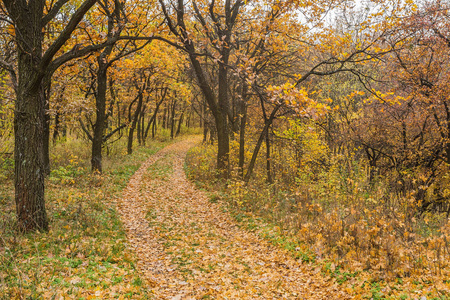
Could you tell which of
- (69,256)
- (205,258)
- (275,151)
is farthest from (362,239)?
(275,151)

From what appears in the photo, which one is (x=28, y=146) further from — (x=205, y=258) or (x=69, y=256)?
(x=205, y=258)

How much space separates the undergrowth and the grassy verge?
3.75m

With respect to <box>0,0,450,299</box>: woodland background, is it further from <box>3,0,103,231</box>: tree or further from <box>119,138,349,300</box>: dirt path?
<box>119,138,349,300</box>: dirt path

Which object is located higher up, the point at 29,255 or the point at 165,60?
the point at 165,60

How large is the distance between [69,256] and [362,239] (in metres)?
6.20

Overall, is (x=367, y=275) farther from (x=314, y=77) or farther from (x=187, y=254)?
(x=314, y=77)

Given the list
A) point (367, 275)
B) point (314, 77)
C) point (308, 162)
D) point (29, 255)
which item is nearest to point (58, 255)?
point (29, 255)

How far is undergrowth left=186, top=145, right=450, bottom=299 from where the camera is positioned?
5.03m

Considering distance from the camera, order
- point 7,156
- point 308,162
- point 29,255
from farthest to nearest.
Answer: point 308,162
point 7,156
point 29,255

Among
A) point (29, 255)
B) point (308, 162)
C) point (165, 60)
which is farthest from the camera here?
point (165, 60)

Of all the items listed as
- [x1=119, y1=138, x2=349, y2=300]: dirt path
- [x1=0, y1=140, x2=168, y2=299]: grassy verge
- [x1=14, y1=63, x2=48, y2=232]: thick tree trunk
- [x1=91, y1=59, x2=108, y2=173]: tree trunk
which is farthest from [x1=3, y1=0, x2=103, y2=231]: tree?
[x1=91, y1=59, x2=108, y2=173]: tree trunk

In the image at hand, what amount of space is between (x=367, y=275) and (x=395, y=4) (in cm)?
1032

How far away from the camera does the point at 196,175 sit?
1514cm

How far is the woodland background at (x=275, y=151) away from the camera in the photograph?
18.4 feet
